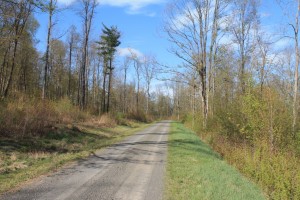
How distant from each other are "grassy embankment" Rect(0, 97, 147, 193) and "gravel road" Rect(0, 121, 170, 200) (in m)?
0.64

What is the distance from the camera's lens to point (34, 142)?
12.8m

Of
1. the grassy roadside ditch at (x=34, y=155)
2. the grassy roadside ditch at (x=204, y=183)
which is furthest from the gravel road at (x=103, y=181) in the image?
the grassy roadside ditch at (x=34, y=155)

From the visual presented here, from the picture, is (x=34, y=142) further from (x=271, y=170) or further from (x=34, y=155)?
(x=271, y=170)

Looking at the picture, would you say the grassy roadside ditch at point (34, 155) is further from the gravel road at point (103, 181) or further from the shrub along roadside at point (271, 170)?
the shrub along roadside at point (271, 170)

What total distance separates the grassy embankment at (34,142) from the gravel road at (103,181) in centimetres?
64

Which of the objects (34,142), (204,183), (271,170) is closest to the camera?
(204,183)


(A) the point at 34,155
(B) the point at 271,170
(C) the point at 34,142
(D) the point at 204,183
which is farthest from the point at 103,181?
(C) the point at 34,142

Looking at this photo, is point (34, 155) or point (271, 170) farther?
point (34, 155)

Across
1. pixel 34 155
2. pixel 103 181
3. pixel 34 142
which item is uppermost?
pixel 34 142

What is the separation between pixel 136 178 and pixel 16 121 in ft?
25.9

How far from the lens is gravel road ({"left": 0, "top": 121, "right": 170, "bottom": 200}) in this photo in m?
6.36

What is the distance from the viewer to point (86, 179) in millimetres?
7770

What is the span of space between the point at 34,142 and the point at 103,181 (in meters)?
6.39

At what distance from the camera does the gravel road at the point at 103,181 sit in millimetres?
6356
